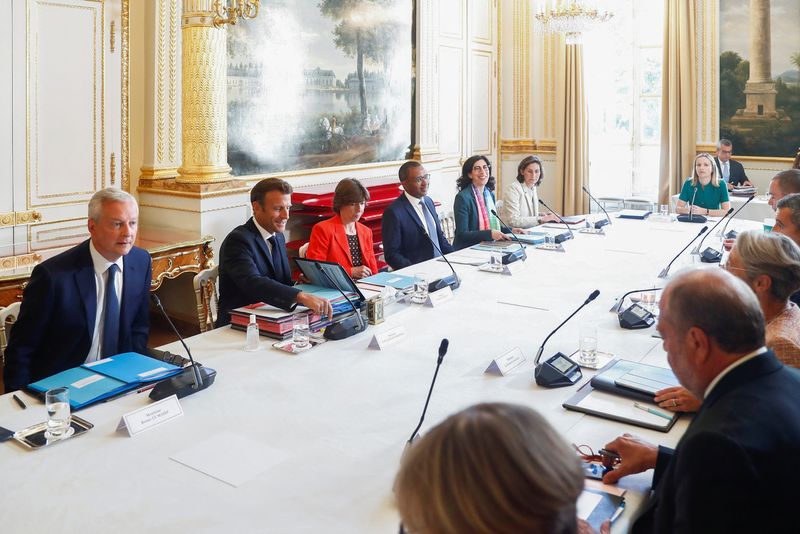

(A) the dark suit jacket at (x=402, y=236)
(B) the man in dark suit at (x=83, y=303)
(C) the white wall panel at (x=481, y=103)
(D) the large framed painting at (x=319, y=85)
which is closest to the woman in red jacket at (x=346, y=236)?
A: (A) the dark suit jacket at (x=402, y=236)

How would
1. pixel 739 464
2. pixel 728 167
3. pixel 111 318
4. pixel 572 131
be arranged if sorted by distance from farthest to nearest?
1. pixel 572 131
2. pixel 728 167
3. pixel 111 318
4. pixel 739 464

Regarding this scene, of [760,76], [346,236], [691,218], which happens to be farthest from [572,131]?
[346,236]

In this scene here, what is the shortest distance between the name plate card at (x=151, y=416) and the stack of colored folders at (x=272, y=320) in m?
0.79

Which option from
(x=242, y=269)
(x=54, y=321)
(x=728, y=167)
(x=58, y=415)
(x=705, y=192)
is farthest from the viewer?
(x=728, y=167)

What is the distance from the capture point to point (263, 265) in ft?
12.3

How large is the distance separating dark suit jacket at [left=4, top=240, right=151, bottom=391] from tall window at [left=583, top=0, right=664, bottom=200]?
8082mm

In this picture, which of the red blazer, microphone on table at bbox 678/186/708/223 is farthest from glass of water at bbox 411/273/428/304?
microphone on table at bbox 678/186/708/223

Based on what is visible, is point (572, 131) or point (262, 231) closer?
point (262, 231)

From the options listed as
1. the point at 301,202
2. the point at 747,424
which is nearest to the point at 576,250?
the point at 301,202

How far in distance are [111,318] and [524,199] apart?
4241 mm

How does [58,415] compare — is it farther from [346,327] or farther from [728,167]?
[728,167]

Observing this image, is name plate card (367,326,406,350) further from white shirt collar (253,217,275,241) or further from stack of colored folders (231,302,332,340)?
white shirt collar (253,217,275,241)

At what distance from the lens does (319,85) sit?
22.9ft

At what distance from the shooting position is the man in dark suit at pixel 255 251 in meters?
3.59
